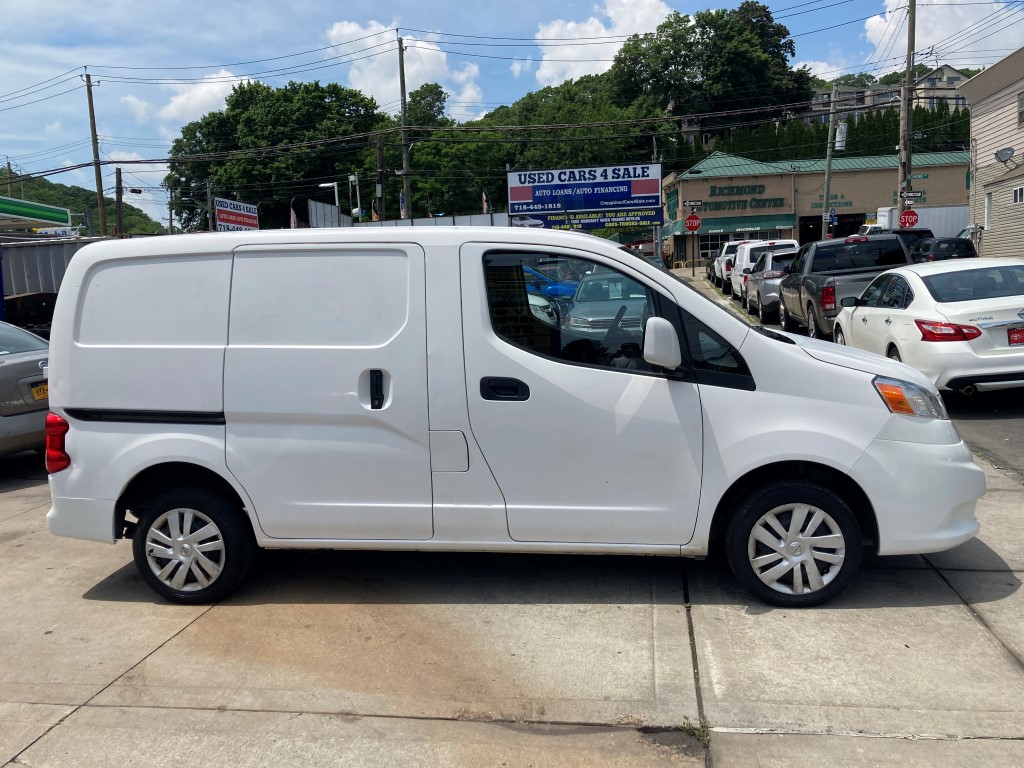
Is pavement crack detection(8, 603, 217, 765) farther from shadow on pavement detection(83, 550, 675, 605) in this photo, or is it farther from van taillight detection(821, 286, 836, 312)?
van taillight detection(821, 286, 836, 312)

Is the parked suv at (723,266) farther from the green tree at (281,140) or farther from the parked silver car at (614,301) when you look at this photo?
the green tree at (281,140)

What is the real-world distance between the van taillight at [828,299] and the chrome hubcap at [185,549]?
35.1ft

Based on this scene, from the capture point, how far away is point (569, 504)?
4.49m

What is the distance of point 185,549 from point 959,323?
7419 millimetres

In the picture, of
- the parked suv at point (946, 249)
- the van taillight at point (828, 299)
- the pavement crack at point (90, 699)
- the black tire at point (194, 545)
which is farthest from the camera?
the parked suv at point (946, 249)

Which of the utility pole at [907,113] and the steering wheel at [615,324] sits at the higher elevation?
the utility pole at [907,113]

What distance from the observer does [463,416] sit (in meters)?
4.46

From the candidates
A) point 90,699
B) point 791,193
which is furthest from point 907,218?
point 90,699

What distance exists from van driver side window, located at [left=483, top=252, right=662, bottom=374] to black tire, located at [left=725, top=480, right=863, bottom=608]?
92 cm

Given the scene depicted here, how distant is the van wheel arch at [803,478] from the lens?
439 cm

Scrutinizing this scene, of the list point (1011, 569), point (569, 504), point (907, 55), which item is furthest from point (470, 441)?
point (907, 55)

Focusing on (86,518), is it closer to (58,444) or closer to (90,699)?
(58,444)

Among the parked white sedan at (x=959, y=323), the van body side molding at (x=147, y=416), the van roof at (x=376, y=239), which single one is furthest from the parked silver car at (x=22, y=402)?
the parked white sedan at (x=959, y=323)

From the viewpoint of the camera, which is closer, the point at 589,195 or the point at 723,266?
the point at 589,195
